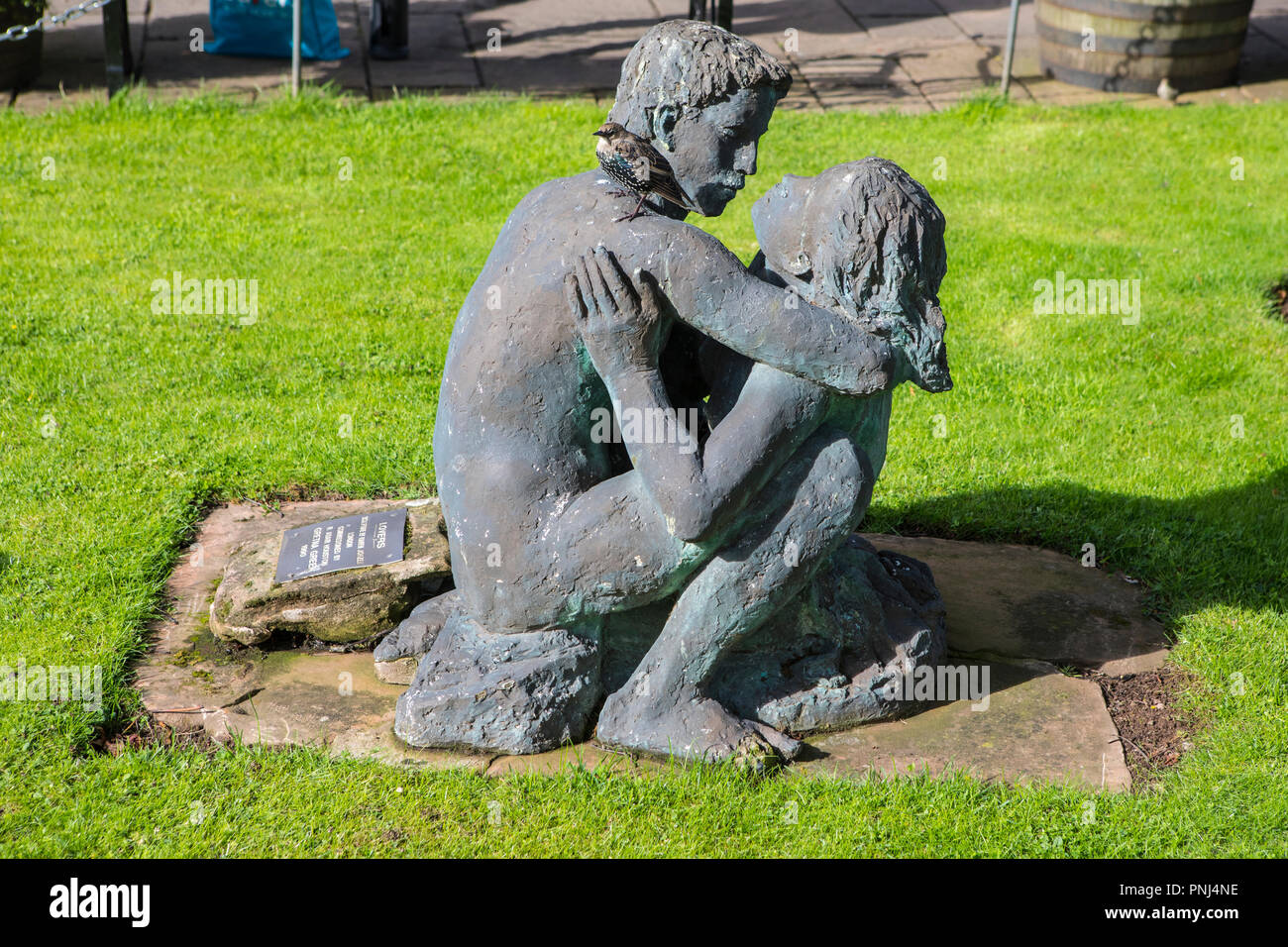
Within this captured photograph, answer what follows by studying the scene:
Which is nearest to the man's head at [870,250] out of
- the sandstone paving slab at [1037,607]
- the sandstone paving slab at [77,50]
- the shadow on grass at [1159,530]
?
the sandstone paving slab at [1037,607]

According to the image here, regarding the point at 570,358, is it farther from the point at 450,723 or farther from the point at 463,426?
the point at 450,723

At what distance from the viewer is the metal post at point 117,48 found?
9.85 meters

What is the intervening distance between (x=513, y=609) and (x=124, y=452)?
2780 millimetres

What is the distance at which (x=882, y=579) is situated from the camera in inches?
186

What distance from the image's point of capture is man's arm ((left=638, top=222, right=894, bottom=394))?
3.77 meters

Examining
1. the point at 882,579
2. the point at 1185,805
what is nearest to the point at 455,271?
the point at 882,579

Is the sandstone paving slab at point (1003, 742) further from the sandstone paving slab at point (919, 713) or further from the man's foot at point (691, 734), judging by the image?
the man's foot at point (691, 734)

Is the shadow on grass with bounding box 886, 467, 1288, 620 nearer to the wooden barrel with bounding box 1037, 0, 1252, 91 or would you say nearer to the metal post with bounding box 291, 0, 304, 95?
the wooden barrel with bounding box 1037, 0, 1252, 91

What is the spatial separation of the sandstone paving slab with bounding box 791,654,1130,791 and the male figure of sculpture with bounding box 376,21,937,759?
26 centimetres

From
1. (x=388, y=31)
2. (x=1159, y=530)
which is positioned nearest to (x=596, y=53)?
(x=388, y=31)

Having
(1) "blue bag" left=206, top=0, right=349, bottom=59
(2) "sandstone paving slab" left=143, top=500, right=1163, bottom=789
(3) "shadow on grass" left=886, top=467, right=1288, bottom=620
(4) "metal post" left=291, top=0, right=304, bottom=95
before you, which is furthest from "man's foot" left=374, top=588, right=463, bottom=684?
(1) "blue bag" left=206, top=0, right=349, bottom=59

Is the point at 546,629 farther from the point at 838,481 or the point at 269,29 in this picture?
the point at 269,29

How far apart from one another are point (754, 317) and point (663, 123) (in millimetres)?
593

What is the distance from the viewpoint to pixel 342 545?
15.8 feet
